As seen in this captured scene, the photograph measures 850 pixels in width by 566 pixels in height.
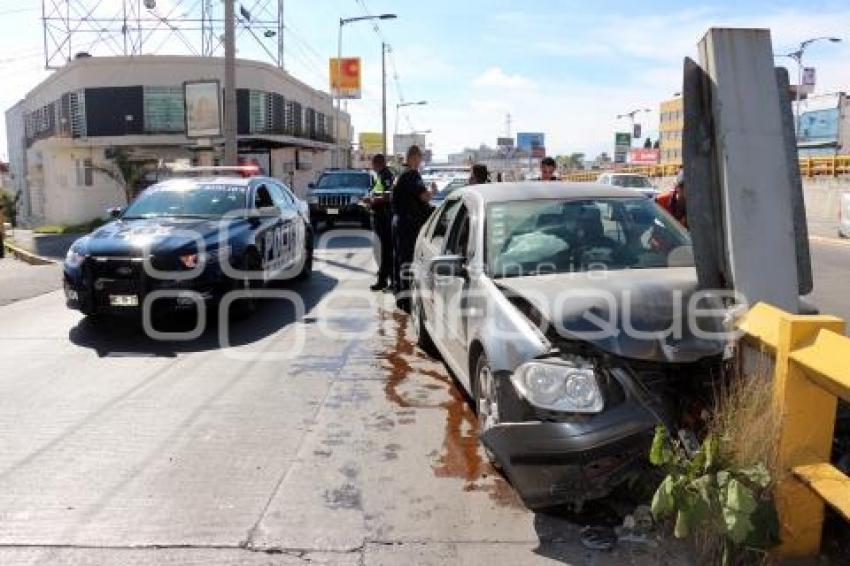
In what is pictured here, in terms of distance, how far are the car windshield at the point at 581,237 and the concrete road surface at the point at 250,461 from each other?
1.21 metres

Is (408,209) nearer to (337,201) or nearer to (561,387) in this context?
(561,387)

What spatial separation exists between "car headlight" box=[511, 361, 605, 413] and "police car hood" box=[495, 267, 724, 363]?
0.15 m

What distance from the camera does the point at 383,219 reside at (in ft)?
36.0

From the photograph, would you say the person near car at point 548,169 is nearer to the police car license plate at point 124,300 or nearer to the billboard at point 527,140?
the police car license plate at point 124,300

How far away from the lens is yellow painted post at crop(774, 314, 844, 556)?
330 centimetres

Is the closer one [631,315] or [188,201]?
[631,315]

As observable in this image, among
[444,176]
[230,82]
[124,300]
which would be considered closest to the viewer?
[124,300]

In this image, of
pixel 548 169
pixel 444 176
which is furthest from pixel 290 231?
pixel 444 176

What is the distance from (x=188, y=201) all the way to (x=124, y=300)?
209 cm

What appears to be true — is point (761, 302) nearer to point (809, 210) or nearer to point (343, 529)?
point (343, 529)

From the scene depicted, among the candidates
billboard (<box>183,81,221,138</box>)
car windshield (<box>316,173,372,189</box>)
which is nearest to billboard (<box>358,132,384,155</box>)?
billboard (<box>183,81,221,138</box>)

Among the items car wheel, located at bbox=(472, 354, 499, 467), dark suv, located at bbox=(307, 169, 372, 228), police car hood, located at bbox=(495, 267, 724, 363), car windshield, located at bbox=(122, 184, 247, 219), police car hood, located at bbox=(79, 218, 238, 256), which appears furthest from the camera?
dark suv, located at bbox=(307, 169, 372, 228)

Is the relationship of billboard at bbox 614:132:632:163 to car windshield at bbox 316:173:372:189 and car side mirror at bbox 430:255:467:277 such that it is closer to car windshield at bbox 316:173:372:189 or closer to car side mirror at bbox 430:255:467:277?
car windshield at bbox 316:173:372:189

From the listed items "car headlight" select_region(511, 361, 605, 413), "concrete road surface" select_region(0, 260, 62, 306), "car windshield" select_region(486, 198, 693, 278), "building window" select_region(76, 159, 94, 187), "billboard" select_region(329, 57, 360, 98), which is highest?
"billboard" select_region(329, 57, 360, 98)
